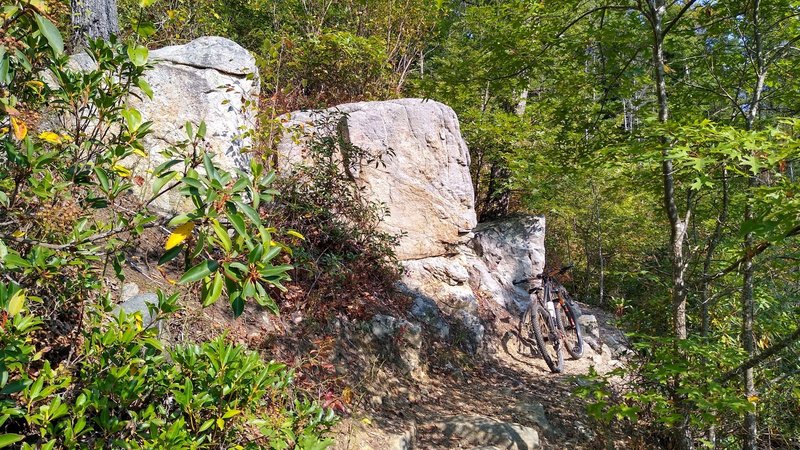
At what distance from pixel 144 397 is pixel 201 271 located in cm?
134

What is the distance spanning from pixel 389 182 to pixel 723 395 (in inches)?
191

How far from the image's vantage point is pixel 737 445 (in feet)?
16.3

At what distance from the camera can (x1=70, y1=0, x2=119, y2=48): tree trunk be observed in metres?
5.07

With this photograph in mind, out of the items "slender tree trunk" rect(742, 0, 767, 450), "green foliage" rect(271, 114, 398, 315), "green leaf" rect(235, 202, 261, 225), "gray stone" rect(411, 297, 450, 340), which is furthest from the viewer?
"gray stone" rect(411, 297, 450, 340)

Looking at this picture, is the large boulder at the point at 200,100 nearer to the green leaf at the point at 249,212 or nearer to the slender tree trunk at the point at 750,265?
the green leaf at the point at 249,212

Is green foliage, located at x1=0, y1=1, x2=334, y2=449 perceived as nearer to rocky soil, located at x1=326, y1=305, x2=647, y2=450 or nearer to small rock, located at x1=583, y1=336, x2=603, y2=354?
rocky soil, located at x1=326, y1=305, x2=647, y2=450

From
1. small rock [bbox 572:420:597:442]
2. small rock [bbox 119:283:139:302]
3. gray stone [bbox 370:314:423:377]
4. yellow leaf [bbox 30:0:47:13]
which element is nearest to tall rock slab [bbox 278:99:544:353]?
gray stone [bbox 370:314:423:377]

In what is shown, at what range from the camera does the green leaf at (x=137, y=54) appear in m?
1.86

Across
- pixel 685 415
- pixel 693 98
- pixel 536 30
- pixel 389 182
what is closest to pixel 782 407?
pixel 685 415

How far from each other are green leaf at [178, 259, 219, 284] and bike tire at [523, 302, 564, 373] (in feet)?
21.2

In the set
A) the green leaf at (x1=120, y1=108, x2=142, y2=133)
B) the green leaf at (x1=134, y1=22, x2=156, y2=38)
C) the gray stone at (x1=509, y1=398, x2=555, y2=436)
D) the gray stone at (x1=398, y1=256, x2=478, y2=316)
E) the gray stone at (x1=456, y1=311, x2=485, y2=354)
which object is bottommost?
the gray stone at (x1=509, y1=398, x2=555, y2=436)

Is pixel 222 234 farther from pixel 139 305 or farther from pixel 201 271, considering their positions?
pixel 139 305

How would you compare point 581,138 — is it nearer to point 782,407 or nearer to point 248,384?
point 782,407

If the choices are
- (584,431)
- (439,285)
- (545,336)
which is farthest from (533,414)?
(439,285)
